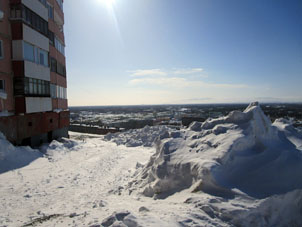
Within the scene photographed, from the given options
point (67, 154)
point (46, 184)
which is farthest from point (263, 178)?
point (67, 154)

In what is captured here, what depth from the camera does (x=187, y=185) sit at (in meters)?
5.57

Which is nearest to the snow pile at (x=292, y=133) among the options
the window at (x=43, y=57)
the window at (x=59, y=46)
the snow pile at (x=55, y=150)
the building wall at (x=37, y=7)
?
the snow pile at (x=55, y=150)

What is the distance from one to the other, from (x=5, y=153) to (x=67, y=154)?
4.12 m

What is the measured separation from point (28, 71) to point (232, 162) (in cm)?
1317

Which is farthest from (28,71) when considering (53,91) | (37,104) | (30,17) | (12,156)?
(12,156)

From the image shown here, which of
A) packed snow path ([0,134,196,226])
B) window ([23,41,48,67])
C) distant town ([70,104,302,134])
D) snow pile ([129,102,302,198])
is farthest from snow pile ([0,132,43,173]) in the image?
distant town ([70,104,302,134])

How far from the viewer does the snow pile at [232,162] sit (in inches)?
187

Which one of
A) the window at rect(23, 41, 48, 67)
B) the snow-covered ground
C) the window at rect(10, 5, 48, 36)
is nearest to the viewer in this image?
the snow-covered ground

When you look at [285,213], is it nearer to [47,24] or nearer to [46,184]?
[46,184]

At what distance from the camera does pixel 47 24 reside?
15.9 metres

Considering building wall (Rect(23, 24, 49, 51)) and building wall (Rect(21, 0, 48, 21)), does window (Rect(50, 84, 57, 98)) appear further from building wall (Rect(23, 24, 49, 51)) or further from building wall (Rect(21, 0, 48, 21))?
building wall (Rect(21, 0, 48, 21))

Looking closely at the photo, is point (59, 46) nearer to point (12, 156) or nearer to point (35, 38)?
point (35, 38)

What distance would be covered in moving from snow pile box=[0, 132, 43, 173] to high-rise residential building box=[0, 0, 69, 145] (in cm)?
152

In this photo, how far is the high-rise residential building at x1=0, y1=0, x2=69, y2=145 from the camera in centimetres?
1179
